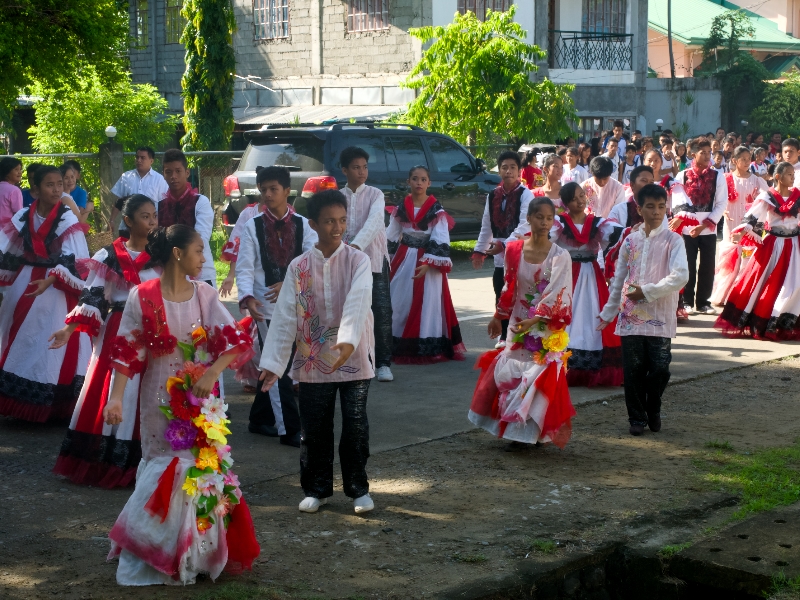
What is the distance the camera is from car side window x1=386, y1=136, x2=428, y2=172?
50.1 feet

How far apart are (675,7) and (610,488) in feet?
126

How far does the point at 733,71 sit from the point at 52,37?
28136 mm

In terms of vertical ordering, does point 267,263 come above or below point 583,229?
below

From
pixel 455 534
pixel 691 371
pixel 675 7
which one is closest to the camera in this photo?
pixel 455 534

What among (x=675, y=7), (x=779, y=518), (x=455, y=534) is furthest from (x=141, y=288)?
(x=675, y=7)

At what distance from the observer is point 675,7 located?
41.4 m

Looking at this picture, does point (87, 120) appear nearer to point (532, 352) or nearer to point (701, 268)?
point (701, 268)

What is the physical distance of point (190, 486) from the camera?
4617 millimetres

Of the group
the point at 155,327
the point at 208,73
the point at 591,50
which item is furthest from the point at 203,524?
the point at 591,50

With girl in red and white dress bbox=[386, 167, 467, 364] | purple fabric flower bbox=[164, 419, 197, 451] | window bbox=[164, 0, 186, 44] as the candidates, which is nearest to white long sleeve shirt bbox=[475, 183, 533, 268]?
girl in red and white dress bbox=[386, 167, 467, 364]

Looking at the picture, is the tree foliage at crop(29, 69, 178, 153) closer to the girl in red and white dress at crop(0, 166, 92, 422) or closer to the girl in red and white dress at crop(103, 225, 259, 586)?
the girl in red and white dress at crop(0, 166, 92, 422)

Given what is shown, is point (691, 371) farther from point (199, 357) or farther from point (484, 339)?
point (199, 357)

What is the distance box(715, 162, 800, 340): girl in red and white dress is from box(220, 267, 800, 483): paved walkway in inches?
8.8

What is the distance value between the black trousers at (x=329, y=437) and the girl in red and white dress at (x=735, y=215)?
23.5 feet
